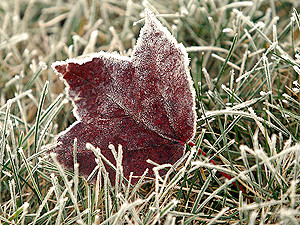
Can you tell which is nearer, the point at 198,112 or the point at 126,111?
the point at 126,111

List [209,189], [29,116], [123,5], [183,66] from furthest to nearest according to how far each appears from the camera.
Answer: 1. [123,5]
2. [29,116]
3. [209,189]
4. [183,66]

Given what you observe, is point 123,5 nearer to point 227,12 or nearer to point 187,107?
point 227,12

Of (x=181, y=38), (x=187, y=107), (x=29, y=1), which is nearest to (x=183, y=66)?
(x=187, y=107)
